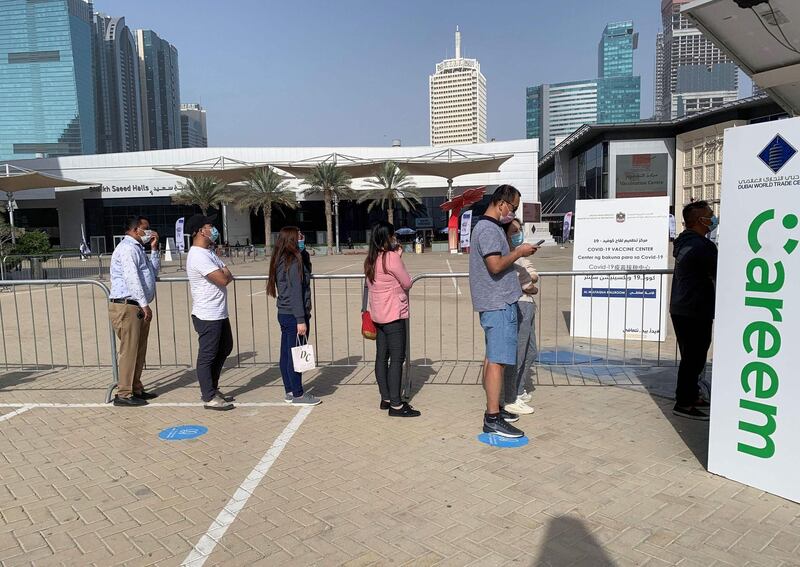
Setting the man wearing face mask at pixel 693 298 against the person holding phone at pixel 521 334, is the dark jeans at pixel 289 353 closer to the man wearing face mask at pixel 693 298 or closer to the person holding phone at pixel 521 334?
the person holding phone at pixel 521 334

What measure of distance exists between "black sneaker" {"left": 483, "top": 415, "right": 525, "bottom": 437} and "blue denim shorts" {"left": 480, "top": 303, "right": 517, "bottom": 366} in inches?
20.0

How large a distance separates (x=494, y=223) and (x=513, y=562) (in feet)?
7.91

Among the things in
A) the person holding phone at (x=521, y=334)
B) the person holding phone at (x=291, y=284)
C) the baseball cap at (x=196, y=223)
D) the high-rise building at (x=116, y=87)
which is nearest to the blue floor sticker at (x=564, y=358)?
the person holding phone at (x=521, y=334)

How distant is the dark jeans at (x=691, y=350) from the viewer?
4680 mm

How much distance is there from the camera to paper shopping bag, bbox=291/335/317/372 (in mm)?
5180

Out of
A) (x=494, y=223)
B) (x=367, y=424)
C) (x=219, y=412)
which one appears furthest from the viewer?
(x=219, y=412)

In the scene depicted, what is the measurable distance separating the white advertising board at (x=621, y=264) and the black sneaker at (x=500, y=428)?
4171 millimetres

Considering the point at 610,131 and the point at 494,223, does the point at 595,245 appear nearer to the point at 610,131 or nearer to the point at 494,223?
the point at 494,223

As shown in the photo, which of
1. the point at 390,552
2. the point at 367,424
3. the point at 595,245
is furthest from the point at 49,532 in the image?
the point at 595,245

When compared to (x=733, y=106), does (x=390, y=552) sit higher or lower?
lower

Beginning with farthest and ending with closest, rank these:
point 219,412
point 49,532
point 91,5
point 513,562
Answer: point 91,5 < point 219,412 < point 49,532 < point 513,562

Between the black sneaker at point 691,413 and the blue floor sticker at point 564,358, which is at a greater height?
the black sneaker at point 691,413

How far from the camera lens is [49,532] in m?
3.20

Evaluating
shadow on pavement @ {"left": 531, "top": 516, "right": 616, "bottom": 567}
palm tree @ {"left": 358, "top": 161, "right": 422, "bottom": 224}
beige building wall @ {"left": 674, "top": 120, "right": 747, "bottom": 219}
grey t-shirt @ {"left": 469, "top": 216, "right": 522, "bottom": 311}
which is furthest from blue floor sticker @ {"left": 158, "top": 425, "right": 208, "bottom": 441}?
beige building wall @ {"left": 674, "top": 120, "right": 747, "bottom": 219}
